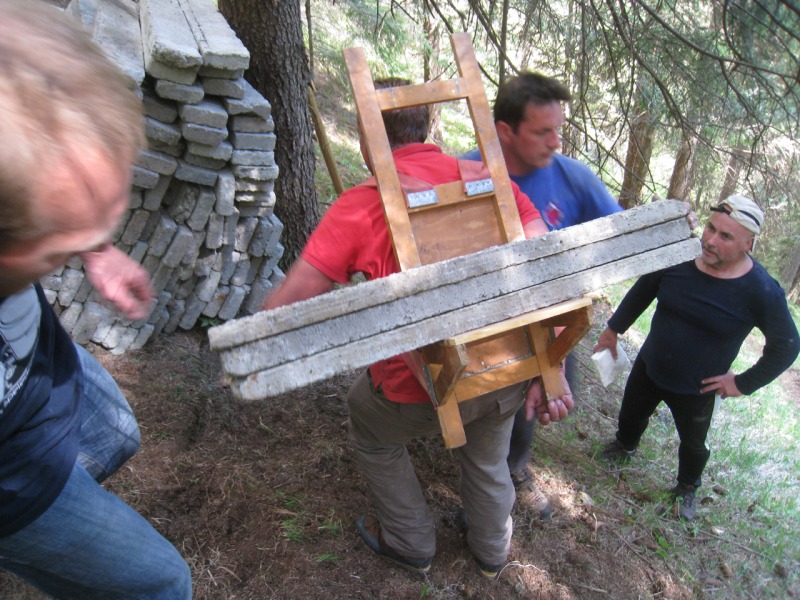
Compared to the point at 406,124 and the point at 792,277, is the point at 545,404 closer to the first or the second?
the point at 406,124

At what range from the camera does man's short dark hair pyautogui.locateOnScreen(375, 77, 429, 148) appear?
2195mm

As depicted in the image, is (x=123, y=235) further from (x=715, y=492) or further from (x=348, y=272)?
(x=715, y=492)

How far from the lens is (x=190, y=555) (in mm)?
2576

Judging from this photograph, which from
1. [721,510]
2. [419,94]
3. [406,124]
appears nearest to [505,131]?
[406,124]

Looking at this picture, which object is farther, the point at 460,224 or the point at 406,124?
the point at 406,124

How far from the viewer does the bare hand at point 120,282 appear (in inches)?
55.9

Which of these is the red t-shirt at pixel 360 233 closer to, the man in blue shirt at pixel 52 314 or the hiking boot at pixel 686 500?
the man in blue shirt at pixel 52 314

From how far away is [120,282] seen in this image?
57.9 inches

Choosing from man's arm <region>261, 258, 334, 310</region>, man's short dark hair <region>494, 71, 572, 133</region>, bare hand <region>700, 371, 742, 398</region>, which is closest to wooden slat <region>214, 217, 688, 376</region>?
man's arm <region>261, 258, 334, 310</region>

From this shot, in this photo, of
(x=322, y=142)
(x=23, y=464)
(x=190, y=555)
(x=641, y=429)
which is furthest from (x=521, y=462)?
(x=322, y=142)

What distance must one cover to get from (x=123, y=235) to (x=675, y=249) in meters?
2.87

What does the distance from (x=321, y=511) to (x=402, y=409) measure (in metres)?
1.02

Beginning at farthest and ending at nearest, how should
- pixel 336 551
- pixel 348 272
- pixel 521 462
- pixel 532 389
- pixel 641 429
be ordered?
pixel 641 429 → pixel 521 462 → pixel 336 551 → pixel 532 389 → pixel 348 272

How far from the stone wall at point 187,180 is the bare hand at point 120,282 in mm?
1723
